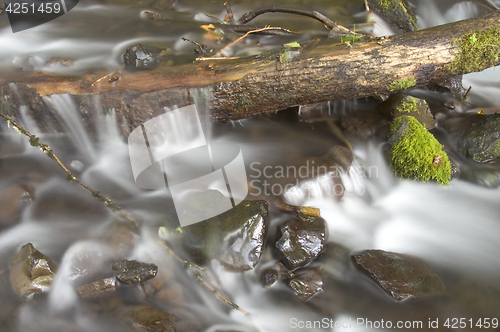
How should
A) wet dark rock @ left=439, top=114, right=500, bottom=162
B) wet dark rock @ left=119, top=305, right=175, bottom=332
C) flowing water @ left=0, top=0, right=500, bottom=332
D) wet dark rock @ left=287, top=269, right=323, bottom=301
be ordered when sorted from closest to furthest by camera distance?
wet dark rock @ left=119, top=305, right=175, bottom=332
flowing water @ left=0, top=0, right=500, bottom=332
wet dark rock @ left=287, top=269, right=323, bottom=301
wet dark rock @ left=439, top=114, right=500, bottom=162

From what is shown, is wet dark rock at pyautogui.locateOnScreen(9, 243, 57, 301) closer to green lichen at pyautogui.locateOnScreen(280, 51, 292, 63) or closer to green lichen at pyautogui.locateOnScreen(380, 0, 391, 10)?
green lichen at pyautogui.locateOnScreen(280, 51, 292, 63)

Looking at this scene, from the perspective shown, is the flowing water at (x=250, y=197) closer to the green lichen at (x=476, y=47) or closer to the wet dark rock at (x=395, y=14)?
the wet dark rock at (x=395, y=14)

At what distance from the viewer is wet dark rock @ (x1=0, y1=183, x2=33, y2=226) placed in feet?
12.9

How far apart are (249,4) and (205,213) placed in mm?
4752

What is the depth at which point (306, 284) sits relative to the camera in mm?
3453

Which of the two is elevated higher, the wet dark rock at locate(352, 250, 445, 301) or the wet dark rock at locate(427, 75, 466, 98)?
the wet dark rock at locate(427, 75, 466, 98)

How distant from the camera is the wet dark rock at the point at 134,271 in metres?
3.39

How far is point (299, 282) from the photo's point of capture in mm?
3453

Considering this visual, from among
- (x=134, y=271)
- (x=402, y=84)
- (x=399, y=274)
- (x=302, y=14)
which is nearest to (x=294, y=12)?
→ (x=302, y=14)

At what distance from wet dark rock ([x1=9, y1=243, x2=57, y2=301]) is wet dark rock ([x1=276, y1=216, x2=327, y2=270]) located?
228cm

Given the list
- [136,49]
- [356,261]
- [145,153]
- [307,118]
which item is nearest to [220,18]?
[136,49]

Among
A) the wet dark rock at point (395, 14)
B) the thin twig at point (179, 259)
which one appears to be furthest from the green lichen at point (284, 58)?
the wet dark rock at point (395, 14)

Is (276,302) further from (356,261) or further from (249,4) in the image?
(249,4)

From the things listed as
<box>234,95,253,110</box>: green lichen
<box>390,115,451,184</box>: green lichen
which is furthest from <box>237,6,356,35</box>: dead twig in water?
<box>234,95,253,110</box>: green lichen
